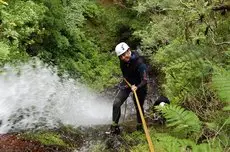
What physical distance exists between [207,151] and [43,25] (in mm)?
9611

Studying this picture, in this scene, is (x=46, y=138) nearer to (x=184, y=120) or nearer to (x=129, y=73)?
(x=129, y=73)

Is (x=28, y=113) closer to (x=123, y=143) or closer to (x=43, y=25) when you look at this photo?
(x=123, y=143)

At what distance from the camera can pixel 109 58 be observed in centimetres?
1614

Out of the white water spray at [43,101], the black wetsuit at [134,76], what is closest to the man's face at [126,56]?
the black wetsuit at [134,76]

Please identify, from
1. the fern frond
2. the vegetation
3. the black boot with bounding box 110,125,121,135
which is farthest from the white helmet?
the fern frond

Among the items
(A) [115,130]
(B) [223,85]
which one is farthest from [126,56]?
(B) [223,85]

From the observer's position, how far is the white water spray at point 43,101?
29.0 feet

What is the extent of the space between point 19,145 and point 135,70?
274 centimetres

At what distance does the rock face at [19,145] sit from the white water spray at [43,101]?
0.60m

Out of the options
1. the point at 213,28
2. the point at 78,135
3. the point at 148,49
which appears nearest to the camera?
the point at 213,28

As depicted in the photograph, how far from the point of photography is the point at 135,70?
826 centimetres

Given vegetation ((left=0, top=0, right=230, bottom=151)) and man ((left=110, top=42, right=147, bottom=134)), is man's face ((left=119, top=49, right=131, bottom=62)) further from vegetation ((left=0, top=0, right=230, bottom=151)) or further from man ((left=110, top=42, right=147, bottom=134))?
vegetation ((left=0, top=0, right=230, bottom=151))

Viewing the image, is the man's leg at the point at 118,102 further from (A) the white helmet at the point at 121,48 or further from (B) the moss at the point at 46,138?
(B) the moss at the point at 46,138

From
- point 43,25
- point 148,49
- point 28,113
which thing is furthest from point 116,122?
point 148,49
